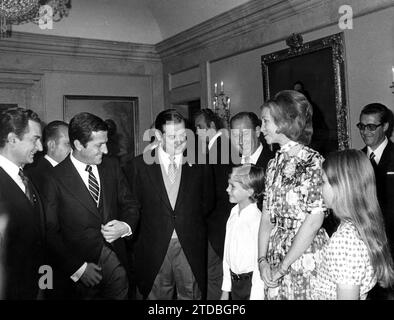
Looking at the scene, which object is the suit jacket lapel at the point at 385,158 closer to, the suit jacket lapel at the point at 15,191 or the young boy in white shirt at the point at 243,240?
Result: the young boy in white shirt at the point at 243,240

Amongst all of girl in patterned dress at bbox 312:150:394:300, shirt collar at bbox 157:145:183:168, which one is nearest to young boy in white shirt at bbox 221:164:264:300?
shirt collar at bbox 157:145:183:168

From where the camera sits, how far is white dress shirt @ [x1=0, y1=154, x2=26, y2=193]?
2920 mm

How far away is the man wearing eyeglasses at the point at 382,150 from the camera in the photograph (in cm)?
453

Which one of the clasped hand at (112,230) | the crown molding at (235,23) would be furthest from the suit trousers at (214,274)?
the crown molding at (235,23)

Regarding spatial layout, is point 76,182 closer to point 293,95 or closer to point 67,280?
point 67,280

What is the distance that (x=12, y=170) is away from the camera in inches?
116

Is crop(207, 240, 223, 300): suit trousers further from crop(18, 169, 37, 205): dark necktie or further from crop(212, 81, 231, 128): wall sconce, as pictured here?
crop(212, 81, 231, 128): wall sconce

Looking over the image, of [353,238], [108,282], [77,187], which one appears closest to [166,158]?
[77,187]

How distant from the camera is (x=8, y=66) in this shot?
8.00 meters

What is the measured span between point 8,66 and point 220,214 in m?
5.31

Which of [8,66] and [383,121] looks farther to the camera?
[8,66]

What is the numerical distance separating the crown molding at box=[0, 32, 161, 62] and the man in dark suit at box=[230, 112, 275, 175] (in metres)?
4.75

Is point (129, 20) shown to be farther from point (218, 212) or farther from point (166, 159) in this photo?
point (166, 159)
